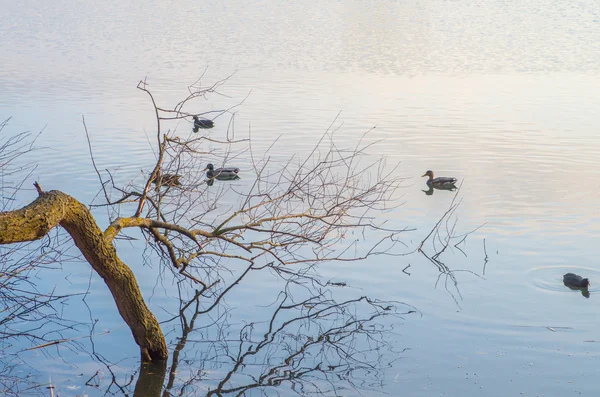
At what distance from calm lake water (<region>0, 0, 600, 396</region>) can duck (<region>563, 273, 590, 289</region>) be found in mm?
131

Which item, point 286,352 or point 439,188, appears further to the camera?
point 439,188

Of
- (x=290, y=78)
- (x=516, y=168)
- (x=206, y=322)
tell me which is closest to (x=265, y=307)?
(x=206, y=322)

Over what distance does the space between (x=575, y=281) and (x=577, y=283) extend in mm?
31

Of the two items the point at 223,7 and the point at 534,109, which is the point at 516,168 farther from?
the point at 223,7

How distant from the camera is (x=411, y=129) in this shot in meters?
17.8

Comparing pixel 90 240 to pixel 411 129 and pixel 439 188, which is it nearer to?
pixel 439 188

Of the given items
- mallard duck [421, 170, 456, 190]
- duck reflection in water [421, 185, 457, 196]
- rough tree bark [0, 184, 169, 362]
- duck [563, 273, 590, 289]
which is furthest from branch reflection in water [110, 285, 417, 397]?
mallard duck [421, 170, 456, 190]

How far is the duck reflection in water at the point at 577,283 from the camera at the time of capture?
8.73 m

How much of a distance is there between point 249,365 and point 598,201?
301 inches

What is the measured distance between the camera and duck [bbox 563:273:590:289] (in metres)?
8.73

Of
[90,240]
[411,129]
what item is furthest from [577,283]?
[411,129]

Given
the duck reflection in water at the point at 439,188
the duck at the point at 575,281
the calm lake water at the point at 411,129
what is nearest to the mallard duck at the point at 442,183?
the duck reflection in water at the point at 439,188

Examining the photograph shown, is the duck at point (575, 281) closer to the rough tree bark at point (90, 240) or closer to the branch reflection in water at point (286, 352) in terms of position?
the branch reflection in water at point (286, 352)

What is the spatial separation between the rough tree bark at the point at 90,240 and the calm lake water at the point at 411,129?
1.64 feet
